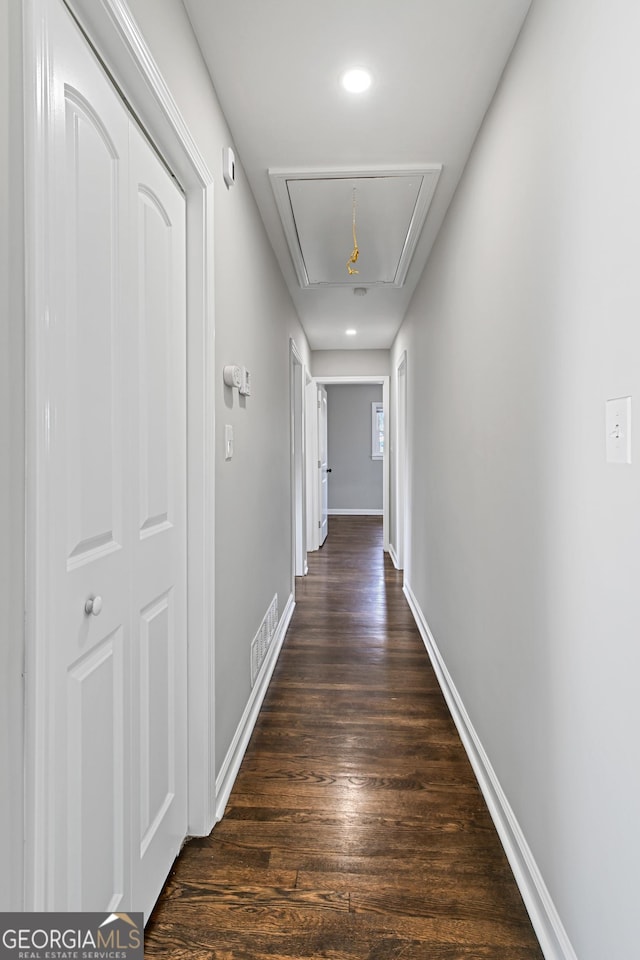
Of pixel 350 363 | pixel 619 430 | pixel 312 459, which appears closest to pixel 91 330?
pixel 619 430

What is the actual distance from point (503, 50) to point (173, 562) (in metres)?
1.85

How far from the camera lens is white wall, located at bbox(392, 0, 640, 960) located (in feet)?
3.11

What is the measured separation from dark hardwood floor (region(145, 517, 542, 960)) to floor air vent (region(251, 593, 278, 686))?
206mm

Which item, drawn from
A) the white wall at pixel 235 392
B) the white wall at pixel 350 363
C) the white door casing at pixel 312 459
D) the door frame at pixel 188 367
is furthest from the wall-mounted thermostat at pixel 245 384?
the white wall at pixel 350 363

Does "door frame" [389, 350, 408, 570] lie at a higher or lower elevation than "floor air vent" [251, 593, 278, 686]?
higher

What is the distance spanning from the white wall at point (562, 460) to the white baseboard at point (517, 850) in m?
0.04

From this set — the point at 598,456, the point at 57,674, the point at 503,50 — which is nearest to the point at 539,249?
the point at 598,456

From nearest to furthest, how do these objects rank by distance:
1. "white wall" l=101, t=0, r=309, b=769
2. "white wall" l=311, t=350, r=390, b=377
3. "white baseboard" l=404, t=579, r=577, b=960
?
"white baseboard" l=404, t=579, r=577, b=960 → "white wall" l=101, t=0, r=309, b=769 → "white wall" l=311, t=350, r=390, b=377

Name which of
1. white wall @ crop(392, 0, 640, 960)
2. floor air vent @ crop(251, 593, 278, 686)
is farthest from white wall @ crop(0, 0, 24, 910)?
floor air vent @ crop(251, 593, 278, 686)

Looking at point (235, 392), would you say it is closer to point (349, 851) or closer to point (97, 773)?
point (97, 773)

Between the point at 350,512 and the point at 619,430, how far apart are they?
27.8 feet

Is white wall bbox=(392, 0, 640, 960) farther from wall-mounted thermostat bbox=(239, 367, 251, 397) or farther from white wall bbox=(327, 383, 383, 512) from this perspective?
white wall bbox=(327, 383, 383, 512)

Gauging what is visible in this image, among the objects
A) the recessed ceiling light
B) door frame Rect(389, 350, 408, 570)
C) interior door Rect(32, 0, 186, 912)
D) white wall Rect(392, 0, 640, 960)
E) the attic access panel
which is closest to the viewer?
interior door Rect(32, 0, 186, 912)

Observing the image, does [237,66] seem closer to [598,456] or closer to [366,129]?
[366,129]
